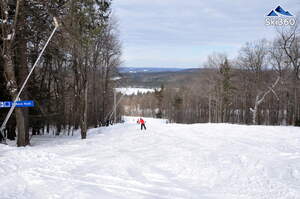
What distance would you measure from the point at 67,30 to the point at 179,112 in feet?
237

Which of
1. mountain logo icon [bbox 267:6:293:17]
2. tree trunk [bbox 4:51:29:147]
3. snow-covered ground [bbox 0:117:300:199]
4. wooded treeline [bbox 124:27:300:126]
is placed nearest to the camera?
snow-covered ground [bbox 0:117:300:199]

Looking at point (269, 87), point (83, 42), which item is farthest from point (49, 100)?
point (269, 87)

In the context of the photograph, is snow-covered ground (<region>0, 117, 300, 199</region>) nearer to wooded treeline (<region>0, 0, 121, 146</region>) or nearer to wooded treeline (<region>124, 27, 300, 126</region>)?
wooded treeline (<region>0, 0, 121, 146</region>)

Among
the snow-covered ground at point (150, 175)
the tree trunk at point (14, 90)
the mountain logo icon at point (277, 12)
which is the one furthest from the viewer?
the mountain logo icon at point (277, 12)

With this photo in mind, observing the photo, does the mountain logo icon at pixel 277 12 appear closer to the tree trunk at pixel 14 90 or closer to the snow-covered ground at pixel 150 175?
the snow-covered ground at pixel 150 175

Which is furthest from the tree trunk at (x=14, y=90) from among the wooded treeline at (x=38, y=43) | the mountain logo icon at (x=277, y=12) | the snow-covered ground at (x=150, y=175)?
the mountain logo icon at (x=277, y=12)

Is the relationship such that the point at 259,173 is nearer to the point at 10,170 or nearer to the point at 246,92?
the point at 10,170

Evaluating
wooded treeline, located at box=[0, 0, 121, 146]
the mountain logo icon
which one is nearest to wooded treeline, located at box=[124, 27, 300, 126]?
the mountain logo icon

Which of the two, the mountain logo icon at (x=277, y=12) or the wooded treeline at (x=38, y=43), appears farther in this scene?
the mountain logo icon at (x=277, y=12)

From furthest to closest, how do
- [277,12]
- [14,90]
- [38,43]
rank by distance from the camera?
1. [277,12]
2. [38,43]
3. [14,90]

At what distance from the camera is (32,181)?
6.49 meters

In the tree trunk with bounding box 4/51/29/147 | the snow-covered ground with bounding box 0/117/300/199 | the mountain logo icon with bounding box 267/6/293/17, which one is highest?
the mountain logo icon with bounding box 267/6/293/17

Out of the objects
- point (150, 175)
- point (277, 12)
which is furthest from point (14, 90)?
point (277, 12)

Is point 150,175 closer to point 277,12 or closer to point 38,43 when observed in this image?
point 38,43
